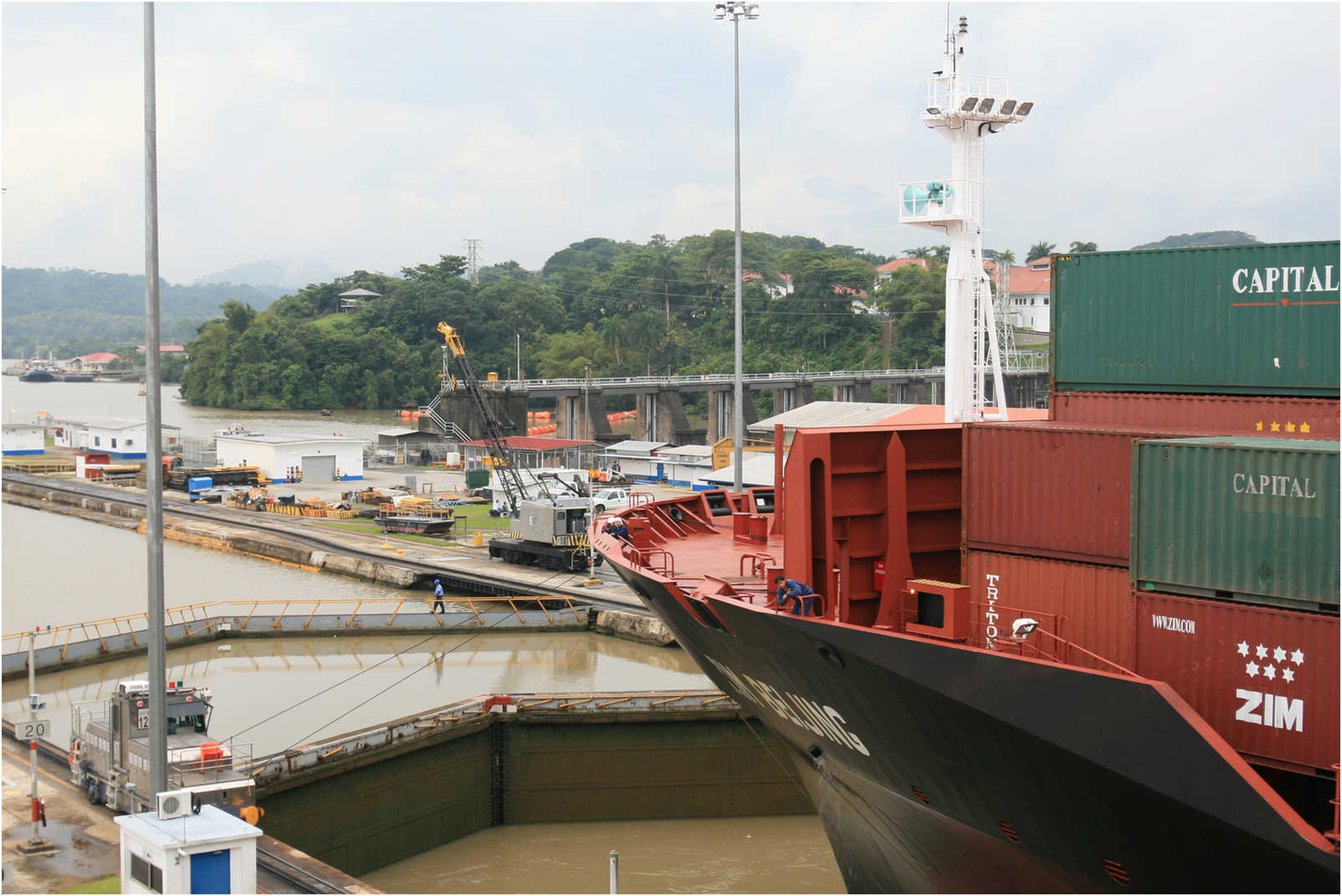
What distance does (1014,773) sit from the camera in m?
13.5

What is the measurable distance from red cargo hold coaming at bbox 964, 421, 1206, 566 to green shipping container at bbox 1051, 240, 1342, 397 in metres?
0.80

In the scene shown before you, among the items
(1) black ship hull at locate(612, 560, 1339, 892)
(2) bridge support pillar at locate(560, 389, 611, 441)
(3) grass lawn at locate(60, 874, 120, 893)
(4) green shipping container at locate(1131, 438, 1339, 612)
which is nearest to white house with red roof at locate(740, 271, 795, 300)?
(2) bridge support pillar at locate(560, 389, 611, 441)

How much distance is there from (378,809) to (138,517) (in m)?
42.2

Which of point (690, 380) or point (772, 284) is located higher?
point (772, 284)

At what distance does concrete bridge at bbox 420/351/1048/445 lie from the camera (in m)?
81.9

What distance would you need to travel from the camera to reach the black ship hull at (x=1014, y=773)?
11.8 meters

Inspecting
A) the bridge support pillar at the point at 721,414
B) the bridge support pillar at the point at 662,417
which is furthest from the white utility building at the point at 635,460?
the bridge support pillar at the point at 721,414

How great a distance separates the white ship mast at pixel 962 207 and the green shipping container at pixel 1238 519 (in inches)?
440

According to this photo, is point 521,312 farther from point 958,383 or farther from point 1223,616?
point 1223,616

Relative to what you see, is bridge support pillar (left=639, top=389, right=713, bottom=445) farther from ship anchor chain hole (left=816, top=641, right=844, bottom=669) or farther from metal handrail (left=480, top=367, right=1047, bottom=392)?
ship anchor chain hole (left=816, top=641, right=844, bottom=669)

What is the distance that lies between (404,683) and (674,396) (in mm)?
66314

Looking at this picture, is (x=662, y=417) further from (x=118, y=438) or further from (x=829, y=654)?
(x=829, y=654)

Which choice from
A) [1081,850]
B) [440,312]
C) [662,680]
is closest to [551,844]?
[662,680]

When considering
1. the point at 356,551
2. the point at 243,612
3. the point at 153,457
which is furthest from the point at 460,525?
the point at 153,457
